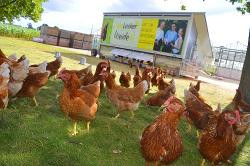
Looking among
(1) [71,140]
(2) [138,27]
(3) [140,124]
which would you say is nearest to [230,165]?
(3) [140,124]

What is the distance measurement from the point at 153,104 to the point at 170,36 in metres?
18.5

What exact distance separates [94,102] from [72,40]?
41128 millimetres

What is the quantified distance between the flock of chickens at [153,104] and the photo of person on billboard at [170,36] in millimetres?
17094

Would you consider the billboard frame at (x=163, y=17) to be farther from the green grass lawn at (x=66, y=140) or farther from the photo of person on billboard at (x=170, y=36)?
the green grass lawn at (x=66, y=140)

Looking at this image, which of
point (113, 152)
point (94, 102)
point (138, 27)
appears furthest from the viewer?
point (138, 27)

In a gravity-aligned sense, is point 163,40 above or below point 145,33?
below

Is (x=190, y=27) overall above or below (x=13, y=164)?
above

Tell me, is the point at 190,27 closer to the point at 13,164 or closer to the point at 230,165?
the point at 230,165

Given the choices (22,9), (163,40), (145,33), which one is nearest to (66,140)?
(22,9)

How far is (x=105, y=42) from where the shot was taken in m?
37.1

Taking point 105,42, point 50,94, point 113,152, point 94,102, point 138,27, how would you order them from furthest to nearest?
1. point 105,42
2. point 138,27
3. point 50,94
4. point 94,102
5. point 113,152

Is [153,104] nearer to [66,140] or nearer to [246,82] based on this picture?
[66,140]

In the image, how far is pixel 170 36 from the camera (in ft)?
90.2

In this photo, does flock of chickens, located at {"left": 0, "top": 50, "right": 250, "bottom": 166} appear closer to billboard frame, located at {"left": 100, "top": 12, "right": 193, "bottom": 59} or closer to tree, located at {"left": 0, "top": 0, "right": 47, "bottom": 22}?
tree, located at {"left": 0, "top": 0, "right": 47, "bottom": 22}
